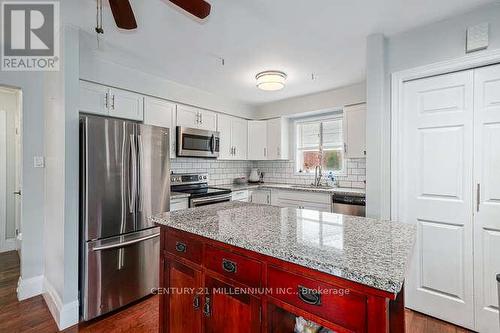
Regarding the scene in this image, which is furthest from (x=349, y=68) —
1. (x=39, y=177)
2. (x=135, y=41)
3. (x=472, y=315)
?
(x=39, y=177)

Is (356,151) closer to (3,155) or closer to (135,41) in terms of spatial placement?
(135,41)

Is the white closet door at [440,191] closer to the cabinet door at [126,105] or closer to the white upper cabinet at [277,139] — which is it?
the white upper cabinet at [277,139]

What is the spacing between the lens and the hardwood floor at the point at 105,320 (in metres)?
1.98

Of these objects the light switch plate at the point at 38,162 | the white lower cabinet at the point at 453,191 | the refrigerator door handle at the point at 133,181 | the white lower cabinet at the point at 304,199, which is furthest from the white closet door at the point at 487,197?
the light switch plate at the point at 38,162

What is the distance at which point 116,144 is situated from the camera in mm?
2205

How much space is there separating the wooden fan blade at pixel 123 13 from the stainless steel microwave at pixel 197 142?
1852 mm

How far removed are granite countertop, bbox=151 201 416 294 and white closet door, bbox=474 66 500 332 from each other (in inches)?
41.5

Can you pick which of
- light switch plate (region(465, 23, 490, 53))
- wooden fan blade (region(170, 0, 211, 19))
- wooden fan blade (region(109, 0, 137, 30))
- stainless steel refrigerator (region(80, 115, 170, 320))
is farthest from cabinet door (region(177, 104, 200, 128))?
light switch plate (region(465, 23, 490, 53))

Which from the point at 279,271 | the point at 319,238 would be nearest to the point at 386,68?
the point at 319,238

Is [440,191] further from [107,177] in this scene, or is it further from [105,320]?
[105,320]

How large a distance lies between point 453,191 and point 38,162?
12.8ft

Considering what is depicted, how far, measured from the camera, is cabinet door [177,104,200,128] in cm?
343

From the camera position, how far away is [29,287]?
8.03 ft

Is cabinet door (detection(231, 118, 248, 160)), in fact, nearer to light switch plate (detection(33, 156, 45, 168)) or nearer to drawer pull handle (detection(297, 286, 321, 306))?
light switch plate (detection(33, 156, 45, 168))
